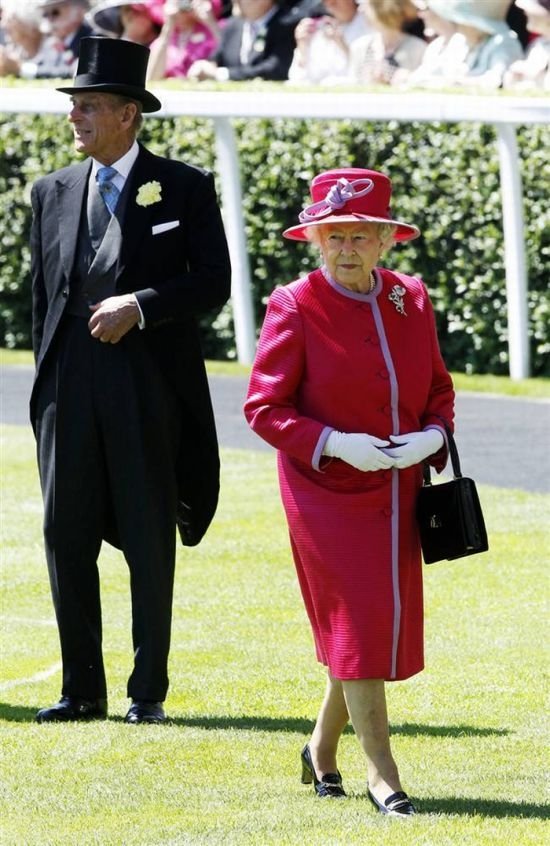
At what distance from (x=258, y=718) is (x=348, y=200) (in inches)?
81.3

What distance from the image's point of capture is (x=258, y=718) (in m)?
6.53

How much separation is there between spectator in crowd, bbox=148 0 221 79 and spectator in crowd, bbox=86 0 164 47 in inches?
13.2

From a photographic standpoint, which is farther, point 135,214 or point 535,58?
point 535,58

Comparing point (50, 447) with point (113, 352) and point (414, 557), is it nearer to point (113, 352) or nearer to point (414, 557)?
point (113, 352)

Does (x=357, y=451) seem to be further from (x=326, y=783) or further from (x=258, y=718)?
(x=258, y=718)

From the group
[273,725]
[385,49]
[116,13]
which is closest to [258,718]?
[273,725]

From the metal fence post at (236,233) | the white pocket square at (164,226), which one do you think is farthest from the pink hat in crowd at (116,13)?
the white pocket square at (164,226)

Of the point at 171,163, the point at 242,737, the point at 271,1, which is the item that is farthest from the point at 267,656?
the point at 271,1

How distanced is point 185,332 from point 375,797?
6.20 ft

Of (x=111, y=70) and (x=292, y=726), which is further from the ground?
(x=111, y=70)

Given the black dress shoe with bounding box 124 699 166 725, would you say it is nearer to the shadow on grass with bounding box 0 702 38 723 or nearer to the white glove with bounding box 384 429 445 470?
the shadow on grass with bounding box 0 702 38 723

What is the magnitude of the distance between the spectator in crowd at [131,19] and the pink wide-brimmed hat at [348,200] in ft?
40.3

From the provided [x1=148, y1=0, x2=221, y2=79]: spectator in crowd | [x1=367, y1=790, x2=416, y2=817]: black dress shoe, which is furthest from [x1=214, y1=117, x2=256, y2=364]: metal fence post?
[x1=367, y1=790, x2=416, y2=817]: black dress shoe

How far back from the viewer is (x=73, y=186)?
650 cm
